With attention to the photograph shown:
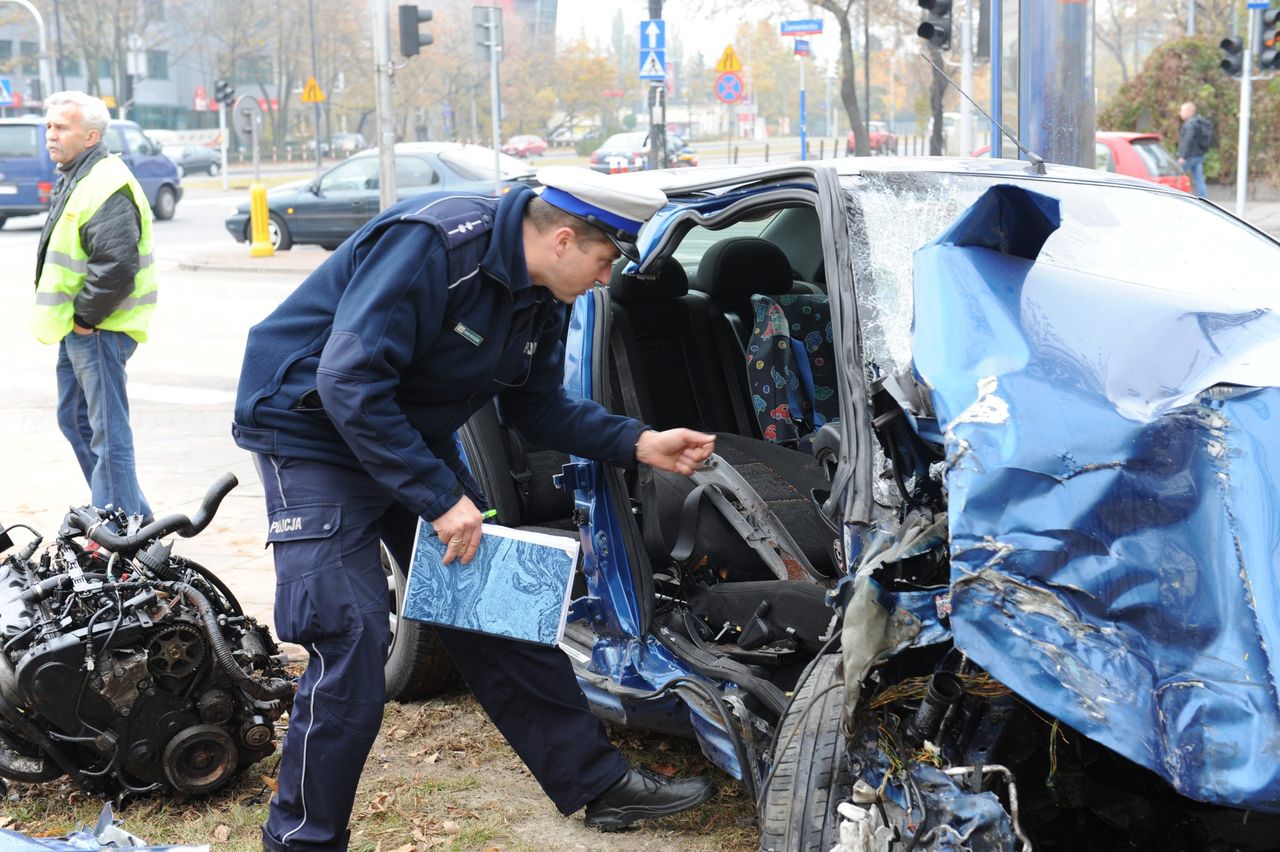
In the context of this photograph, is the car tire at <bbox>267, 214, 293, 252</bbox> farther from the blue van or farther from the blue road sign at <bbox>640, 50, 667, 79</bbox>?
the blue road sign at <bbox>640, 50, 667, 79</bbox>

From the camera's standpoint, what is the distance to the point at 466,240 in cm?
317

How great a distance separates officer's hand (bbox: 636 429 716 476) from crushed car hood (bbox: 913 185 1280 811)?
102cm

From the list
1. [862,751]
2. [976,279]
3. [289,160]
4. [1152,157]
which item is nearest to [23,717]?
[862,751]

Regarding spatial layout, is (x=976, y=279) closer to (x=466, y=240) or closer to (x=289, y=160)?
(x=466, y=240)

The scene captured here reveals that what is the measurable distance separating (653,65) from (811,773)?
18163 mm

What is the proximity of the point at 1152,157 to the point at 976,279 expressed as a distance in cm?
1573

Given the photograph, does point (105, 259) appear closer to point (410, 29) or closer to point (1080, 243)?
point (1080, 243)

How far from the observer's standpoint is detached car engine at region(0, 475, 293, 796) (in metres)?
3.64

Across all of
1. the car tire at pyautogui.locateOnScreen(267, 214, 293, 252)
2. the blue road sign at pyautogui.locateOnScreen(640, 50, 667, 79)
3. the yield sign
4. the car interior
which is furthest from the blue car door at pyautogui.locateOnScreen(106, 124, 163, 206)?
the car interior

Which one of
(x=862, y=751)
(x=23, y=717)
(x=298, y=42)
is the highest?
(x=298, y=42)

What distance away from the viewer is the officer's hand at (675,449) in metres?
3.61

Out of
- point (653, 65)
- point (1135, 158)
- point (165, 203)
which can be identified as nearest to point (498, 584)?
point (1135, 158)

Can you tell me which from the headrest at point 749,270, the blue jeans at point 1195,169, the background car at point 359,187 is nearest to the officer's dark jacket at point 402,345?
the headrest at point 749,270

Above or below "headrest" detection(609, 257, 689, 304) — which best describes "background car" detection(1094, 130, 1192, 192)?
above
